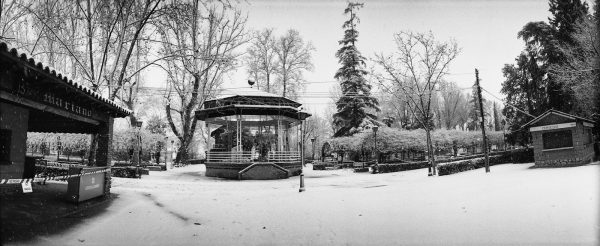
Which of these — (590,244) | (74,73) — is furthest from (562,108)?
(74,73)

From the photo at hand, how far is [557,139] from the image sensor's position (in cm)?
1956

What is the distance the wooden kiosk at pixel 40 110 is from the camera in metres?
5.46

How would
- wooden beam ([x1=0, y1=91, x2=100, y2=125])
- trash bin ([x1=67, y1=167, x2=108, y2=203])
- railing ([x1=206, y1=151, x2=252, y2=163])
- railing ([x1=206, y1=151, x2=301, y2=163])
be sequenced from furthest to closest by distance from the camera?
railing ([x1=206, y1=151, x2=301, y2=163]), railing ([x1=206, y1=151, x2=252, y2=163]), trash bin ([x1=67, y1=167, x2=108, y2=203]), wooden beam ([x1=0, y1=91, x2=100, y2=125])

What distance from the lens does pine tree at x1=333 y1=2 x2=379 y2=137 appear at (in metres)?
39.1

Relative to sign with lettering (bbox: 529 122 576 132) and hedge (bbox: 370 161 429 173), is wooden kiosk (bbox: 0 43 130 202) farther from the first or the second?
sign with lettering (bbox: 529 122 576 132)

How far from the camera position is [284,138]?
28.1 m

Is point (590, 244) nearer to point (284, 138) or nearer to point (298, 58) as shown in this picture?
point (284, 138)

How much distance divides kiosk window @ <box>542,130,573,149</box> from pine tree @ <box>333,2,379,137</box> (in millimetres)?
20227

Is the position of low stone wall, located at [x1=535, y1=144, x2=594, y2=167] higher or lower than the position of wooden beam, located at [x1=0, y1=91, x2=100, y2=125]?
lower

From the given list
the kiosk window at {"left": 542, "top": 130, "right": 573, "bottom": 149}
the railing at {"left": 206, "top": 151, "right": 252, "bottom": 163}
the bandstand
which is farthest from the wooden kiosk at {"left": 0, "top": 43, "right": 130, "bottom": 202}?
the kiosk window at {"left": 542, "top": 130, "right": 573, "bottom": 149}

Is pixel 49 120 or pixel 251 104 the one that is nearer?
pixel 49 120

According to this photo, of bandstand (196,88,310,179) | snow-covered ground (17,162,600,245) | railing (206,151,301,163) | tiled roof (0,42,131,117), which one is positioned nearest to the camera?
tiled roof (0,42,131,117)

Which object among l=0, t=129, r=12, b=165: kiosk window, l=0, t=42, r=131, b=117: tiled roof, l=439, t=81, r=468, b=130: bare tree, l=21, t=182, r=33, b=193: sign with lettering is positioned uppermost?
l=439, t=81, r=468, b=130: bare tree

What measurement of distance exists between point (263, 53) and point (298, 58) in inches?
189
